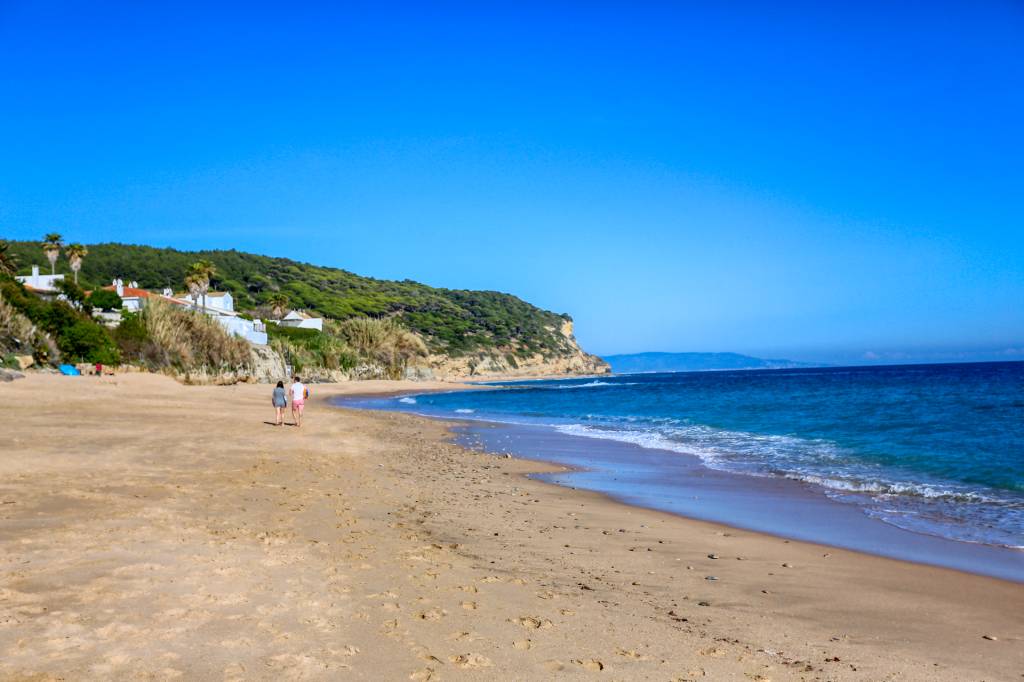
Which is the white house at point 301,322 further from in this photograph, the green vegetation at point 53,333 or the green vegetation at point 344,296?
the green vegetation at point 53,333

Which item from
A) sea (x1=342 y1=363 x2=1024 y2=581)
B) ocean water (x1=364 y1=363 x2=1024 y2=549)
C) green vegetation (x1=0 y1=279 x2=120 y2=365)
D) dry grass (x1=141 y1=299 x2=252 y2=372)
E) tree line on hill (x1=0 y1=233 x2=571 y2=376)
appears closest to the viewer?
sea (x1=342 y1=363 x2=1024 y2=581)

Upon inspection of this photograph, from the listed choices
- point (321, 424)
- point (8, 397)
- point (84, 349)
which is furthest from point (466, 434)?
point (84, 349)

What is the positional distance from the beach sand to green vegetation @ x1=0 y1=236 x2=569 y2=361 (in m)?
83.7

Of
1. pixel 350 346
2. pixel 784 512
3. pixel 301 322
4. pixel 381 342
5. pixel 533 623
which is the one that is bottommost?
pixel 784 512

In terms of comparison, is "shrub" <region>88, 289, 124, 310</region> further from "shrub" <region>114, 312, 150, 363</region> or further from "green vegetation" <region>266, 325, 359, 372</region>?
"green vegetation" <region>266, 325, 359, 372</region>

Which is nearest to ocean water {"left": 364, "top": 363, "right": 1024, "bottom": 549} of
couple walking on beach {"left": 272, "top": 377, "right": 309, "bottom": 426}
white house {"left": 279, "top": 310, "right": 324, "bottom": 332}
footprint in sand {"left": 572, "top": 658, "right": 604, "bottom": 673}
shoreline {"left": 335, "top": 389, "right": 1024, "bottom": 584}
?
shoreline {"left": 335, "top": 389, "right": 1024, "bottom": 584}

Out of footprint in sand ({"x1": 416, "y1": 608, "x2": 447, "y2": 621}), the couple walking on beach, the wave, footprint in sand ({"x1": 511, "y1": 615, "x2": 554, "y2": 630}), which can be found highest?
the couple walking on beach

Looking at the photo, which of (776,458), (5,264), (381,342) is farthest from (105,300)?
(776,458)

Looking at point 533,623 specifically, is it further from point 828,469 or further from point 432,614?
point 828,469

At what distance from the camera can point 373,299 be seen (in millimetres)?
Result: 127750

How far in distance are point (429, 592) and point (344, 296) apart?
12511 centimetres

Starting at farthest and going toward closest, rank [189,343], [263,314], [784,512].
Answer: [263,314] < [189,343] < [784,512]

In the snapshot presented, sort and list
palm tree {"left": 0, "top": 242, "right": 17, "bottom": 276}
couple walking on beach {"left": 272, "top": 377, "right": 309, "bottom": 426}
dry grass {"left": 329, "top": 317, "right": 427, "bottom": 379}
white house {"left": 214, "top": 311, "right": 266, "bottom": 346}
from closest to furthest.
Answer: couple walking on beach {"left": 272, "top": 377, "right": 309, "bottom": 426} < palm tree {"left": 0, "top": 242, "right": 17, "bottom": 276} < white house {"left": 214, "top": 311, "right": 266, "bottom": 346} < dry grass {"left": 329, "top": 317, "right": 427, "bottom": 379}

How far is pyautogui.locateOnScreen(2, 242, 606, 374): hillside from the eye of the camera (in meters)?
104
